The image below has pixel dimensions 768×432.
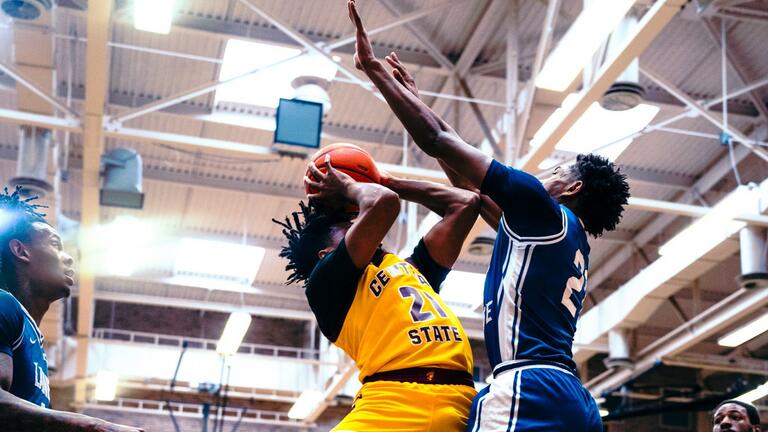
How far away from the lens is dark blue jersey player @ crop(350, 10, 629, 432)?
3.73 metres

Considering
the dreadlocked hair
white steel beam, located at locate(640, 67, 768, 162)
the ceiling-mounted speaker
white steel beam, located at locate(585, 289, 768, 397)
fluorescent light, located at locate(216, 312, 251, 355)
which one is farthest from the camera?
fluorescent light, located at locate(216, 312, 251, 355)

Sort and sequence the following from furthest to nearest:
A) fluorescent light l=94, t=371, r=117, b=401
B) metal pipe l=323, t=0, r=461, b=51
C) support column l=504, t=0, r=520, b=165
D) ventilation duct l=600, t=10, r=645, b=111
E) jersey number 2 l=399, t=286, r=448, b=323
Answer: fluorescent light l=94, t=371, r=117, b=401 < metal pipe l=323, t=0, r=461, b=51 < support column l=504, t=0, r=520, b=165 < ventilation duct l=600, t=10, r=645, b=111 < jersey number 2 l=399, t=286, r=448, b=323

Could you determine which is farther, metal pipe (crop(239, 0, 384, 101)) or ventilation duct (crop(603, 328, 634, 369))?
ventilation duct (crop(603, 328, 634, 369))

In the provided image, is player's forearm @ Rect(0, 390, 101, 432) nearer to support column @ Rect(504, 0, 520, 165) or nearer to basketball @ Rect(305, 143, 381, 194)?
basketball @ Rect(305, 143, 381, 194)

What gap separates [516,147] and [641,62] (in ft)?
10.3

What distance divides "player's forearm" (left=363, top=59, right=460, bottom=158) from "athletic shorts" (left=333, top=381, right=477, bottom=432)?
33.6 inches

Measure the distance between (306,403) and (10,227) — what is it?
15938mm

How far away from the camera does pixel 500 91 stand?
14.2 meters

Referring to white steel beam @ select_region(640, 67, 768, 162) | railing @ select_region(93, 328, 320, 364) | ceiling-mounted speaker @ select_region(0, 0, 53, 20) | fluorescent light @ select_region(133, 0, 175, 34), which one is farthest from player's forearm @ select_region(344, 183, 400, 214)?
railing @ select_region(93, 328, 320, 364)

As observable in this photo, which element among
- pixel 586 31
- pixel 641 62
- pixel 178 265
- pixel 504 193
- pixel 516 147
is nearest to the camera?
pixel 504 193

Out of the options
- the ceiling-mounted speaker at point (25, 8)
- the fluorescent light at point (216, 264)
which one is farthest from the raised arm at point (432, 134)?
the fluorescent light at point (216, 264)

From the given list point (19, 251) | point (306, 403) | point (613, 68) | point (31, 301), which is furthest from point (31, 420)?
point (306, 403)

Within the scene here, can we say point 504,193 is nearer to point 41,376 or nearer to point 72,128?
point 41,376

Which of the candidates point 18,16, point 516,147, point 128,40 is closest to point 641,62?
point 516,147
